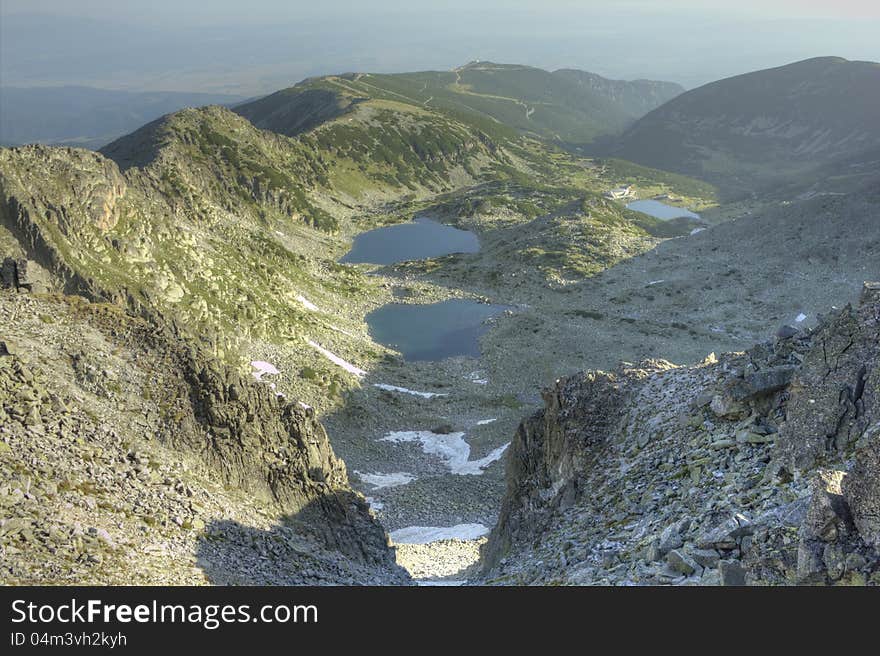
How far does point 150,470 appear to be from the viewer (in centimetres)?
2947

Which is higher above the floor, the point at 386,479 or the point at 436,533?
the point at 386,479

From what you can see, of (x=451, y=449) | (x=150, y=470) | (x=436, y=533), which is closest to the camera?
(x=150, y=470)

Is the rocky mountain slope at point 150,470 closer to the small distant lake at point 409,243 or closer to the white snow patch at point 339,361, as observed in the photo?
the white snow patch at point 339,361

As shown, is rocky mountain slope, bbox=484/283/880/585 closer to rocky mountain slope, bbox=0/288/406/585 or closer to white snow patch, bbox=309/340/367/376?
rocky mountain slope, bbox=0/288/406/585

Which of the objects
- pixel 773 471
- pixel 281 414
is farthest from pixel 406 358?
pixel 773 471

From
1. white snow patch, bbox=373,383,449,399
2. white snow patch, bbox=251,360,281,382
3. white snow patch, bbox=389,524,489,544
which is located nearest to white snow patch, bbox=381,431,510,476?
white snow patch, bbox=373,383,449,399

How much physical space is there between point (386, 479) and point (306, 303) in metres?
46.1

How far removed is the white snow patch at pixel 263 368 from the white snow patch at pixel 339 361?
29.5 feet

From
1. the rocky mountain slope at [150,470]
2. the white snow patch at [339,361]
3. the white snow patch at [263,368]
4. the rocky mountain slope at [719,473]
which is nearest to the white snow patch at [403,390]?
the white snow patch at [339,361]

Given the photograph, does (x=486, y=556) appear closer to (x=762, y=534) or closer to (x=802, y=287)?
(x=762, y=534)

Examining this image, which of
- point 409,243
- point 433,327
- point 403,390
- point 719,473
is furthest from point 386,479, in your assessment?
point 409,243

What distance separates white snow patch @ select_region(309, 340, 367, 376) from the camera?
84.4 meters

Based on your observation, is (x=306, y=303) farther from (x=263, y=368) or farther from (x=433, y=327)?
(x=263, y=368)
